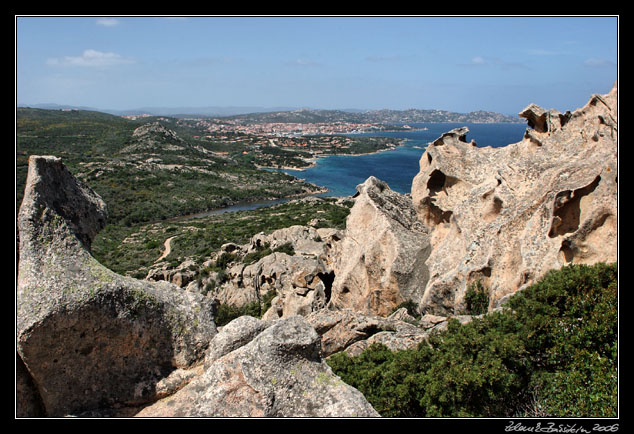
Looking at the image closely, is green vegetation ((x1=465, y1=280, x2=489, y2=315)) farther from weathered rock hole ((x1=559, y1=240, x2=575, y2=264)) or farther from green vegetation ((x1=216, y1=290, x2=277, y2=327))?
green vegetation ((x1=216, y1=290, x2=277, y2=327))

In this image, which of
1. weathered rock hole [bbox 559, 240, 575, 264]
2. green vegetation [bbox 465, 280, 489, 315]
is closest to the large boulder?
green vegetation [bbox 465, 280, 489, 315]

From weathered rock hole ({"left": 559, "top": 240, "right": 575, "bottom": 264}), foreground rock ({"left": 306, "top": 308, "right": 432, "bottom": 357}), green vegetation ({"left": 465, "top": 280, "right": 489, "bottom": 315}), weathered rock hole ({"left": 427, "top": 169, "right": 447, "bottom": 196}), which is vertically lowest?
foreground rock ({"left": 306, "top": 308, "right": 432, "bottom": 357})

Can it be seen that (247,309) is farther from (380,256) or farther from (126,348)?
(126,348)

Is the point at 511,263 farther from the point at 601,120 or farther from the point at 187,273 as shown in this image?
the point at 187,273

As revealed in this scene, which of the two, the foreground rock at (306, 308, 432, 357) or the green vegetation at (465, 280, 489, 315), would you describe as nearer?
the foreground rock at (306, 308, 432, 357)

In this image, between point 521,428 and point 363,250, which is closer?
point 521,428

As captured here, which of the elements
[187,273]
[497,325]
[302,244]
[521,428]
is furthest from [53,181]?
[302,244]

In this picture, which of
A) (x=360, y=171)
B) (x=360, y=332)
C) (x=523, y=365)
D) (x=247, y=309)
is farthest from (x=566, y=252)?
(x=360, y=171)
